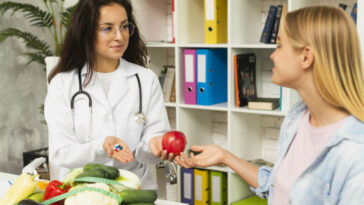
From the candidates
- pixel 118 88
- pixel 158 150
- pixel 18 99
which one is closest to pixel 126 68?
pixel 118 88

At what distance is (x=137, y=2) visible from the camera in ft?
10.8

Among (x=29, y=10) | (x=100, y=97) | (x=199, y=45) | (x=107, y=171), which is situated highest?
(x=29, y=10)

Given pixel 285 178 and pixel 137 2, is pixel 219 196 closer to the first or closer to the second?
pixel 137 2

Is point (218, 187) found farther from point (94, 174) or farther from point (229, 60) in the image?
point (94, 174)

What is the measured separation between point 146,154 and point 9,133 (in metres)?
2.44

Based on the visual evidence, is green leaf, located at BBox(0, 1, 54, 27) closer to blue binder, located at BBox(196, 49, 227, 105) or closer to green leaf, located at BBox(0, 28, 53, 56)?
green leaf, located at BBox(0, 28, 53, 56)

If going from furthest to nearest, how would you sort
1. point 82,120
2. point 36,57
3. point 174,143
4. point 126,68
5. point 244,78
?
point 36,57 → point 244,78 → point 126,68 → point 82,120 → point 174,143

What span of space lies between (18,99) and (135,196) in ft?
10.5

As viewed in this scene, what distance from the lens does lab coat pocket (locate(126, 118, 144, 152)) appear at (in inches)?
81.2

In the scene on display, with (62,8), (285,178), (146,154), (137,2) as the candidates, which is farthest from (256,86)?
→ (62,8)

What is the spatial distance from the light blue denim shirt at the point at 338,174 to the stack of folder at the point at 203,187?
1738 mm

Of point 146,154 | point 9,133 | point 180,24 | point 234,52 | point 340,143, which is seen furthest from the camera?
point 9,133

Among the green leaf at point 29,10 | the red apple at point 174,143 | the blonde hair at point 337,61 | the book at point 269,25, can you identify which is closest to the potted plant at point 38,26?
the green leaf at point 29,10

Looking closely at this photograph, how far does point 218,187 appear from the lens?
3096mm
